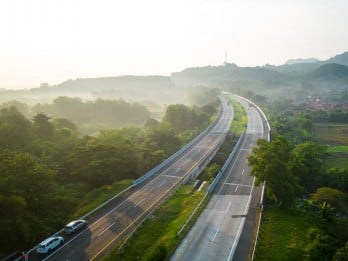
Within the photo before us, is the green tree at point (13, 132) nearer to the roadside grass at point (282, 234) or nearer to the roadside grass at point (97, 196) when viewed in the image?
the roadside grass at point (97, 196)

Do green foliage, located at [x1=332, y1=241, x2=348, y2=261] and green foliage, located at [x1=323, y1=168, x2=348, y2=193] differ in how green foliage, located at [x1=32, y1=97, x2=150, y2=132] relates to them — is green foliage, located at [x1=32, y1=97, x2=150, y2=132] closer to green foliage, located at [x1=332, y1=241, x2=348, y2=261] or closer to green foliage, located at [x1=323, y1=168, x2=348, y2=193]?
green foliage, located at [x1=323, y1=168, x2=348, y2=193]

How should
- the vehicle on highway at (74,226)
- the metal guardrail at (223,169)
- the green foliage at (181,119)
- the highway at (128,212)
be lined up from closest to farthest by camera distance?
the highway at (128,212), the vehicle on highway at (74,226), the metal guardrail at (223,169), the green foliage at (181,119)

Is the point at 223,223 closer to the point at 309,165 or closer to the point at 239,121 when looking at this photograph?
the point at 309,165

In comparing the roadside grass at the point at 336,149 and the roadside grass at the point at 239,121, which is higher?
the roadside grass at the point at 239,121

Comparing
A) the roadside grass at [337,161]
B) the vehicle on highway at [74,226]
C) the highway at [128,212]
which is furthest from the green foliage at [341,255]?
the roadside grass at [337,161]

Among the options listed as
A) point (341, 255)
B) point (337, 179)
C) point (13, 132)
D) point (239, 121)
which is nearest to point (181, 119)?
point (239, 121)

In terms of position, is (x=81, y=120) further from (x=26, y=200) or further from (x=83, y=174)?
(x=26, y=200)

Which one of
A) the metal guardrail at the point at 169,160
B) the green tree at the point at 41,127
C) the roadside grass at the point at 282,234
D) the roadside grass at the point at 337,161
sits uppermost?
the green tree at the point at 41,127

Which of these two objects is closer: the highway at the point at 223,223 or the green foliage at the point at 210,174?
Answer: the highway at the point at 223,223
